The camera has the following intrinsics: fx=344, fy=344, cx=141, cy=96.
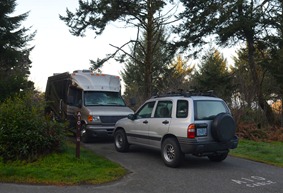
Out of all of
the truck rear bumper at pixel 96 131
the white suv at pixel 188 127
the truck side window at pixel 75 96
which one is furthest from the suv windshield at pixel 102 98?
the white suv at pixel 188 127

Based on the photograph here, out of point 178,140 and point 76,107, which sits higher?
point 76,107

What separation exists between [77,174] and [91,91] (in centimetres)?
681

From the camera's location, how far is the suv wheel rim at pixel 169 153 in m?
8.84

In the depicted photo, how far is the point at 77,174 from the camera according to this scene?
7656 millimetres

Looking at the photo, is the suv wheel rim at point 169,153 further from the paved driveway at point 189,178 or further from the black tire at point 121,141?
the black tire at point 121,141

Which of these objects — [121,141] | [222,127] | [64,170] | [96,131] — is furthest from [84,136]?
[222,127]

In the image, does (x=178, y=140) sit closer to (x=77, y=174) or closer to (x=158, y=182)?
(x=158, y=182)

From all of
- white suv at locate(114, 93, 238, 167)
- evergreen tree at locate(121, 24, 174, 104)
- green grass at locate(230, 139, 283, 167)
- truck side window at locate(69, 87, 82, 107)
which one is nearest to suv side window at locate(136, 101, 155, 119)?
white suv at locate(114, 93, 238, 167)

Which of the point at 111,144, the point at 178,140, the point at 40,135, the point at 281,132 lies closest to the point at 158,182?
the point at 178,140

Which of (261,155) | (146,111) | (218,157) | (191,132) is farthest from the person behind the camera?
(261,155)

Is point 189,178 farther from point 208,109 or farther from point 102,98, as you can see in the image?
point 102,98

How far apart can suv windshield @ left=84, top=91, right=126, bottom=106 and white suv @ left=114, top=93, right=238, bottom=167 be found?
4.37 m

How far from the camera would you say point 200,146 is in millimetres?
8352

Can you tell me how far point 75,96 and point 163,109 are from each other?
5.88 metres
